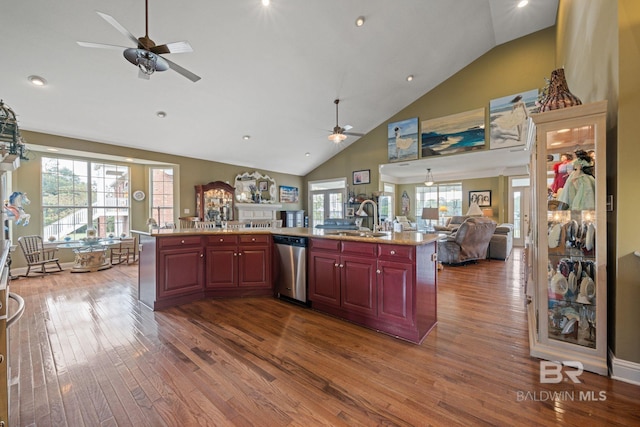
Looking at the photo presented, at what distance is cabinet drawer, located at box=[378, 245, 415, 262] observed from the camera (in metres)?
2.31

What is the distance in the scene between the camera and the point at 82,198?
6.21m

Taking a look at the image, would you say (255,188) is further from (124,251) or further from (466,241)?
(466,241)

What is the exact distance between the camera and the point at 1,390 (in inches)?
45.4

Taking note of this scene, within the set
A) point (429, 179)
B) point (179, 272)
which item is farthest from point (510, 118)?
point (179, 272)

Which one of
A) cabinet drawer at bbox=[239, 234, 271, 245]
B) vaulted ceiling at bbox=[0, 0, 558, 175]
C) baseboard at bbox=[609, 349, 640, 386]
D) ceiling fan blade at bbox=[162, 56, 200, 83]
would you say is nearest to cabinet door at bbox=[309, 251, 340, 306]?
cabinet drawer at bbox=[239, 234, 271, 245]

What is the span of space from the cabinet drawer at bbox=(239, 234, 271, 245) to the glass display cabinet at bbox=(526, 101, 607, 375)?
2.92 meters

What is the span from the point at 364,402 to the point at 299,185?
8741 millimetres

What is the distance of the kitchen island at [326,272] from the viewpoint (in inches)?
93.7

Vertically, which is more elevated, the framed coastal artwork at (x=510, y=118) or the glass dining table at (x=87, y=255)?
the framed coastal artwork at (x=510, y=118)

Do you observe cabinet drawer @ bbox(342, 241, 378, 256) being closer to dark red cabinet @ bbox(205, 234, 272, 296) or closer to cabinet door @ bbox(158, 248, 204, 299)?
dark red cabinet @ bbox(205, 234, 272, 296)

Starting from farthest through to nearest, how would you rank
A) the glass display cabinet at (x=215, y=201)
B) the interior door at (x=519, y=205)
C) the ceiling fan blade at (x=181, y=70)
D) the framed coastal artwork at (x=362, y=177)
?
the framed coastal artwork at (x=362, y=177) → the interior door at (x=519, y=205) → the glass display cabinet at (x=215, y=201) → the ceiling fan blade at (x=181, y=70)

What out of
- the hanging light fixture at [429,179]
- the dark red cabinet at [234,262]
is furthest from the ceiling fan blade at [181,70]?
the hanging light fixture at [429,179]

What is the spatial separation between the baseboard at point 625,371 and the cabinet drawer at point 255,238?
3.34 m

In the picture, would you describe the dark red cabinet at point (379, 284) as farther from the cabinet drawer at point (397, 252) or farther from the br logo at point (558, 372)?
the br logo at point (558, 372)
